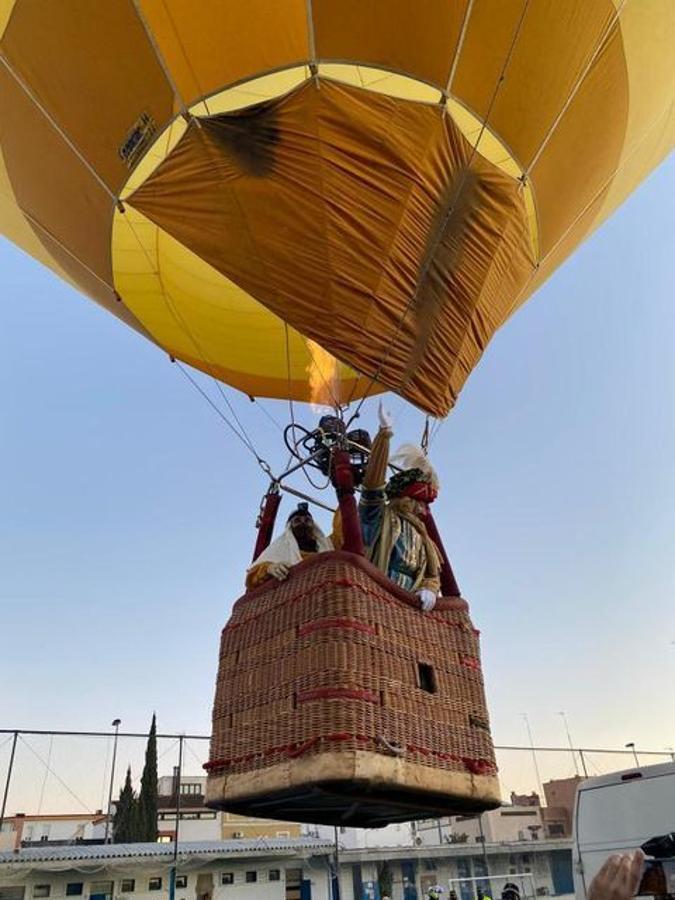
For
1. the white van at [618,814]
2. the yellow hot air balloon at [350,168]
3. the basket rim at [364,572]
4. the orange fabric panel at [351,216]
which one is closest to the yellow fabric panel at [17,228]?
the yellow hot air balloon at [350,168]

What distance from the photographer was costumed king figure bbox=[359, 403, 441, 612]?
3498 millimetres

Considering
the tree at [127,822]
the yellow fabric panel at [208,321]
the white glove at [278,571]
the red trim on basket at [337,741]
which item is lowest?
the red trim on basket at [337,741]

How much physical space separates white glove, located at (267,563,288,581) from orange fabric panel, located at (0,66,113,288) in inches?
110

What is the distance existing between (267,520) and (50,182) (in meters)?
2.72

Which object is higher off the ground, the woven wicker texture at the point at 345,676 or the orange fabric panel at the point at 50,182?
the orange fabric panel at the point at 50,182

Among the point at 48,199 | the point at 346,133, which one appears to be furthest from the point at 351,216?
→ the point at 48,199

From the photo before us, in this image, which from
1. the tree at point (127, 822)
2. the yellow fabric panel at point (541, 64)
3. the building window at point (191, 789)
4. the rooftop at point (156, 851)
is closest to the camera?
the yellow fabric panel at point (541, 64)

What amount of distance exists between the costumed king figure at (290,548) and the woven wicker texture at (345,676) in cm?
8

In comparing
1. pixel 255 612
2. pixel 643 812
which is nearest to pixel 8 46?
pixel 255 612

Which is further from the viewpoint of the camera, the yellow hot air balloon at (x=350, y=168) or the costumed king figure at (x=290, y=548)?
the costumed king figure at (x=290, y=548)

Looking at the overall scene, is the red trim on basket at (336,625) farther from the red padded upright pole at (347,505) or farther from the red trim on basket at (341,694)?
the red padded upright pole at (347,505)

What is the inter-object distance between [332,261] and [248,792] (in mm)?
2689

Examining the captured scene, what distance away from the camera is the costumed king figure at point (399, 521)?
350cm

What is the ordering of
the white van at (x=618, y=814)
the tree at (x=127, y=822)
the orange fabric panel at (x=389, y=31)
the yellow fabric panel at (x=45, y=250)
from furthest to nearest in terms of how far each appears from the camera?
1. the tree at (x=127, y=822)
2. the white van at (x=618, y=814)
3. the yellow fabric panel at (x=45, y=250)
4. the orange fabric panel at (x=389, y=31)
